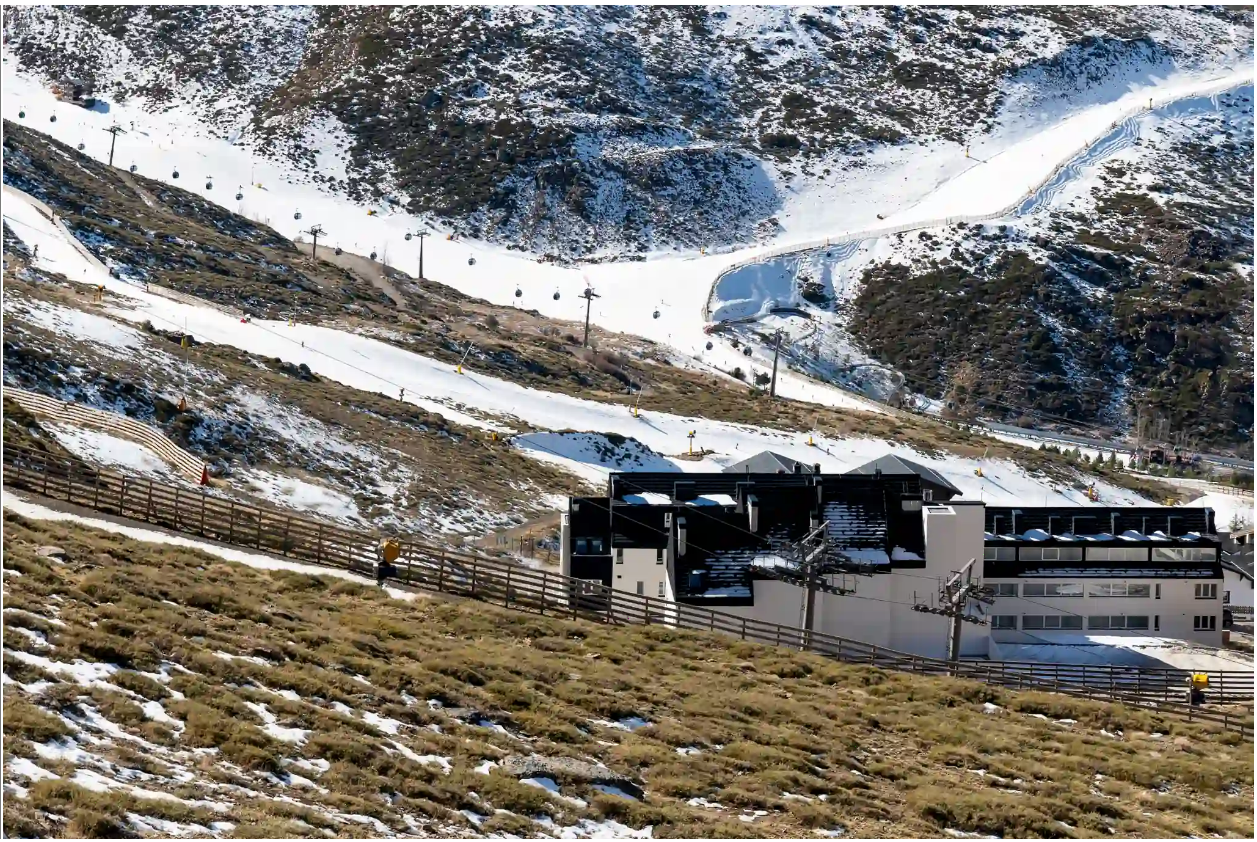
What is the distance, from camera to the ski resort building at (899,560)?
2034 inches

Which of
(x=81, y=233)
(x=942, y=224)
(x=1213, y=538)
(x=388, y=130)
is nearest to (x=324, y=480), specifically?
(x=1213, y=538)

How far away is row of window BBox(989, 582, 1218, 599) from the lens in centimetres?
5928

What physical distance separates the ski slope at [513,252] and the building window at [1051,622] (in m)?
72.0

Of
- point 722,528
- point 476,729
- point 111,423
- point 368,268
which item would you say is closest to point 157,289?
point 368,268

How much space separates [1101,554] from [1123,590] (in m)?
1.54

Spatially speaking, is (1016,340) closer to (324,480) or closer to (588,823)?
(324,480)

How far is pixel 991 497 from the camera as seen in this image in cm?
9825

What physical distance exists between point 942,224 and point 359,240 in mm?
61325

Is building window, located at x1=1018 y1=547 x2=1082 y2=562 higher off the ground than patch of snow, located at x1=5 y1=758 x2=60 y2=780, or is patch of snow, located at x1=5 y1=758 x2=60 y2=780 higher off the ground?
building window, located at x1=1018 y1=547 x2=1082 y2=562

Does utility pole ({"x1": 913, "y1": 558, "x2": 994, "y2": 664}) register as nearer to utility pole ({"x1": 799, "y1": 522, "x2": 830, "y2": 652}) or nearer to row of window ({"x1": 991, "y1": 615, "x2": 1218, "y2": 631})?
utility pole ({"x1": 799, "y1": 522, "x2": 830, "y2": 652})

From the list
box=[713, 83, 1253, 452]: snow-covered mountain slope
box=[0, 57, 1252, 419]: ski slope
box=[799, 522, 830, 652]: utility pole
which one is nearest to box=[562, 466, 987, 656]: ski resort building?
box=[799, 522, 830, 652]: utility pole

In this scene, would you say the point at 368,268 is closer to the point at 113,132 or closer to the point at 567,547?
the point at 113,132

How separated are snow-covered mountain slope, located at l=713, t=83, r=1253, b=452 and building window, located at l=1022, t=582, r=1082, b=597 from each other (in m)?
85.8

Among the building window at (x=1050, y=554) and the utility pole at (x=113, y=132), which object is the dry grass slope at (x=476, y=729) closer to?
the building window at (x=1050, y=554)
